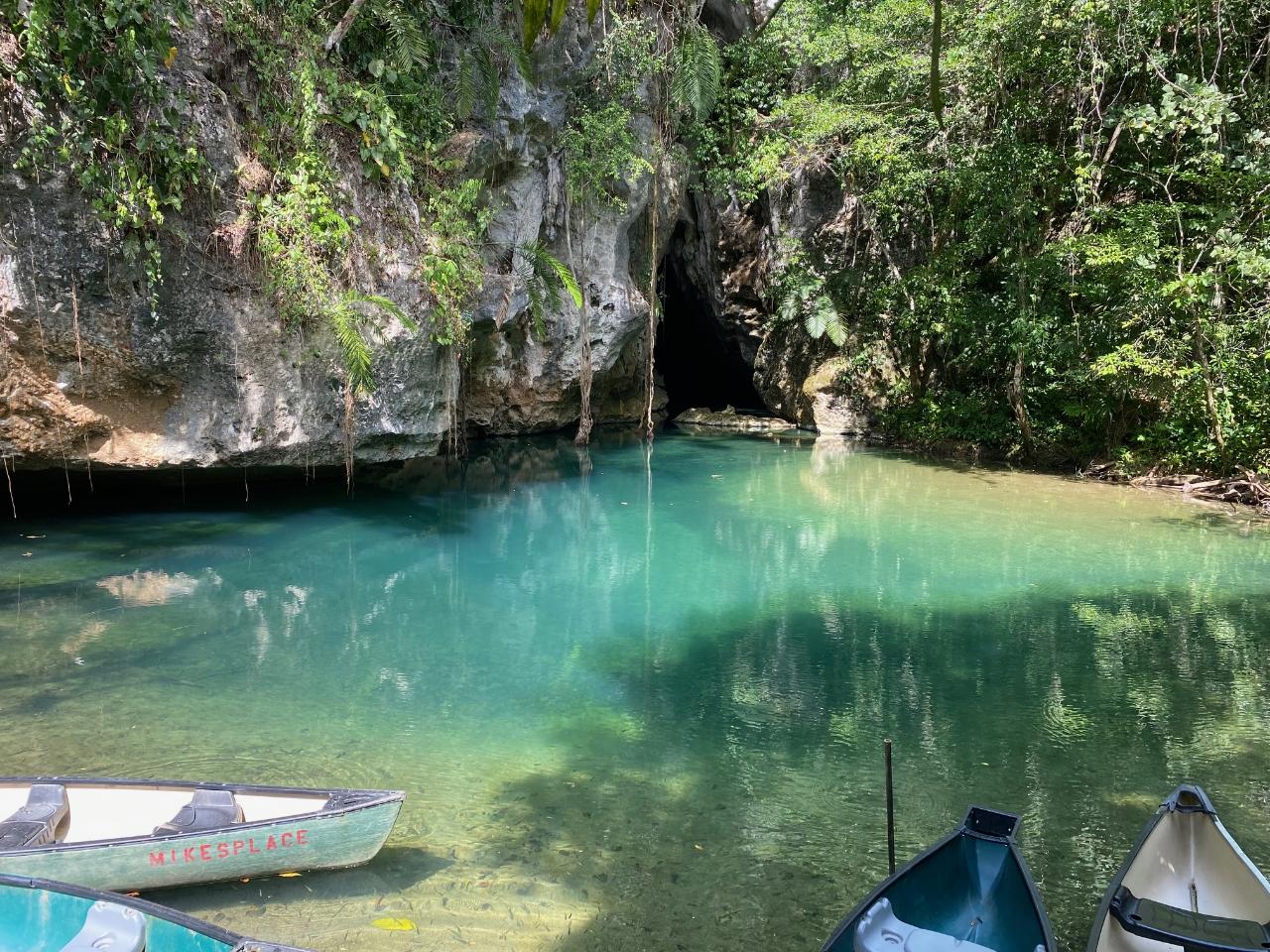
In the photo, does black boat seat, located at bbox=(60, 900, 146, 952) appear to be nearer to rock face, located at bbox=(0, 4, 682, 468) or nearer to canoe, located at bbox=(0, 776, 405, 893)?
canoe, located at bbox=(0, 776, 405, 893)

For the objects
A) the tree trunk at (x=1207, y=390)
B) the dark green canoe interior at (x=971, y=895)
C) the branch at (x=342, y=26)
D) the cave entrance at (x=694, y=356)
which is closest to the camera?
the dark green canoe interior at (x=971, y=895)

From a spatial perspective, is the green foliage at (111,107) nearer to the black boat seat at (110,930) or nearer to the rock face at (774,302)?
the black boat seat at (110,930)

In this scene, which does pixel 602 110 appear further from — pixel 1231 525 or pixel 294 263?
pixel 1231 525

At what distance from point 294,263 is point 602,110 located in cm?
793

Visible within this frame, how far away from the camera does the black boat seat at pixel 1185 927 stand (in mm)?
3121

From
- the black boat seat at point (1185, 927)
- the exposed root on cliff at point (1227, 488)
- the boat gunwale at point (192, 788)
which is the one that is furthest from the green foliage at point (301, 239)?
the exposed root on cliff at point (1227, 488)

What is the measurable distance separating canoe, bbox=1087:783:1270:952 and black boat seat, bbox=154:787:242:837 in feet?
11.9

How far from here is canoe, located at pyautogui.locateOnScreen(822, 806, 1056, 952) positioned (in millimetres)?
3289

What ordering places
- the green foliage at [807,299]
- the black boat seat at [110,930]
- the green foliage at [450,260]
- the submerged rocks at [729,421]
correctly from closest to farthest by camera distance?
the black boat seat at [110,930] → the green foliage at [450,260] → the green foliage at [807,299] → the submerged rocks at [729,421]

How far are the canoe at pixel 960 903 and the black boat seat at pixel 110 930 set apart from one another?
240cm

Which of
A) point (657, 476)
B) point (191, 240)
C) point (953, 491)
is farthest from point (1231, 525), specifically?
point (191, 240)

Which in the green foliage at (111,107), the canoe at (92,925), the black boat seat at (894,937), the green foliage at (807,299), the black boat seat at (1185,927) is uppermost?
the green foliage at (111,107)

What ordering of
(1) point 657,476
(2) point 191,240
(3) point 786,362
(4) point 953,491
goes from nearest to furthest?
(2) point 191,240, (4) point 953,491, (1) point 657,476, (3) point 786,362

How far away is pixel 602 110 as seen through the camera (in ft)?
54.1
